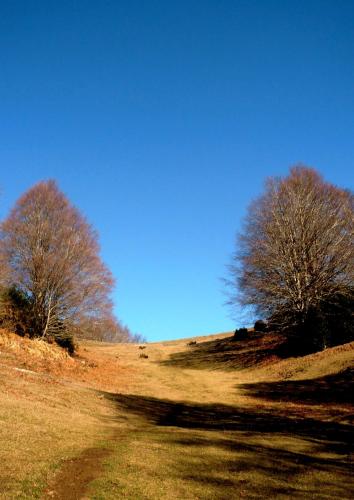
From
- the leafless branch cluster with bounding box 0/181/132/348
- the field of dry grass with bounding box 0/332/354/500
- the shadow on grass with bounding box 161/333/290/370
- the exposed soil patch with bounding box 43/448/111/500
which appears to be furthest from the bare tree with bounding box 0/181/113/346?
the exposed soil patch with bounding box 43/448/111/500

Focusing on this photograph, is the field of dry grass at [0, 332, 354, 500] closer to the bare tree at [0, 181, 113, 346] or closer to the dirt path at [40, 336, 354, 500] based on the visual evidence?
the dirt path at [40, 336, 354, 500]

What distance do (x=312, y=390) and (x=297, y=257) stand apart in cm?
1282

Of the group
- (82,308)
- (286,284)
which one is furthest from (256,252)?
(82,308)

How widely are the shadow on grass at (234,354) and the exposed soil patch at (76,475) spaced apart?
76.5 feet

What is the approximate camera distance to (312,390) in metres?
21.2

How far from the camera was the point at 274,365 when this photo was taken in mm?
29094

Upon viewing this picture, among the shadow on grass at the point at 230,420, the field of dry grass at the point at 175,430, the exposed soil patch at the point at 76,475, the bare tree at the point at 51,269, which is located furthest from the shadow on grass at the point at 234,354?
the exposed soil patch at the point at 76,475

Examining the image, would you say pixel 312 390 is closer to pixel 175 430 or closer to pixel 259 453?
pixel 175 430

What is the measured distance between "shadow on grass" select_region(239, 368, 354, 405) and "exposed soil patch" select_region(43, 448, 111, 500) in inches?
507

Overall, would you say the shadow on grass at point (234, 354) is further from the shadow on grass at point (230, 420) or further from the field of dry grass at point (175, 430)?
the shadow on grass at point (230, 420)

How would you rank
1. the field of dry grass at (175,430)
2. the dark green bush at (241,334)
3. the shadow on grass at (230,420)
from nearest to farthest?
the field of dry grass at (175,430)
the shadow on grass at (230,420)
the dark green bush at (241,334)

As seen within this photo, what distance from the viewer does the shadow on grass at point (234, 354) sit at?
32875mm

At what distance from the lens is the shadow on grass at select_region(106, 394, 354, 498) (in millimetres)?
8164

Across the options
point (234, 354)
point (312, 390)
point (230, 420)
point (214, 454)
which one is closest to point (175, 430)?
point (214, 454)
